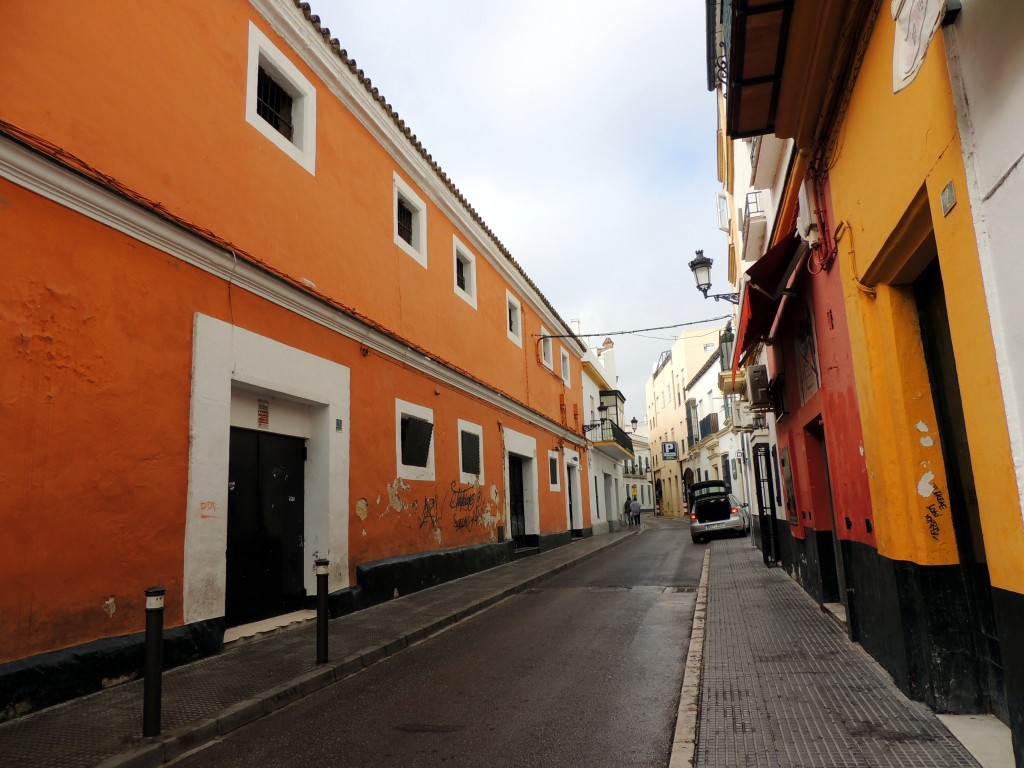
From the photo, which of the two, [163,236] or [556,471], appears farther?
[556,471]

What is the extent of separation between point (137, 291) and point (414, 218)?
6756 millimetres

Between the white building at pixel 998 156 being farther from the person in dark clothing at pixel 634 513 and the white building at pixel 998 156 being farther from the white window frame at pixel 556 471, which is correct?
the person in dark clothing at pixel 634 513

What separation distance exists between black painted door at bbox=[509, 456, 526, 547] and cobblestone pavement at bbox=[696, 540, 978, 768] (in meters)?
9.71

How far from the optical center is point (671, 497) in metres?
49.5

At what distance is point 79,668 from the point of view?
4840 millimetres

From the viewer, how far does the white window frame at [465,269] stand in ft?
44.2

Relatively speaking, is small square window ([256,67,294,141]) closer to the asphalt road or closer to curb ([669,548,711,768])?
the asphalt road

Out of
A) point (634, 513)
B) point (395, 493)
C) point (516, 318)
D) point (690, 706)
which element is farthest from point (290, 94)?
point (634, 513)

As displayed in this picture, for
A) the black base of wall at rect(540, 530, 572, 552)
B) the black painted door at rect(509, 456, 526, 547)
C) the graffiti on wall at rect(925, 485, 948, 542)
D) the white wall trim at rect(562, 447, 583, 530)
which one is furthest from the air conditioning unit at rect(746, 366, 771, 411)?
the white wall trim at rect(562, 447, 583, 530)

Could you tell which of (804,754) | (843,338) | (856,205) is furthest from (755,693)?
(856,205)

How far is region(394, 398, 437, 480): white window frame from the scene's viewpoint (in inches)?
402

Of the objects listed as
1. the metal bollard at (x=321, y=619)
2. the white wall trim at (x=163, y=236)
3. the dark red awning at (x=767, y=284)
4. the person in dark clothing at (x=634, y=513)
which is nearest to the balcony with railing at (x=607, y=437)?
the person in dark clothing at (x=634, y=513)

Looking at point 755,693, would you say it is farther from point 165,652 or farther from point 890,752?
point 165,652

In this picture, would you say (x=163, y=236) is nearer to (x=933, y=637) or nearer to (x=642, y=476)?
(x=933, y=637)
